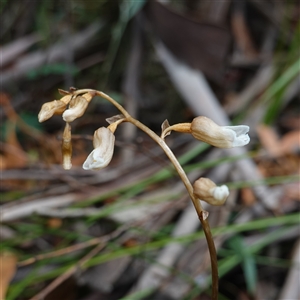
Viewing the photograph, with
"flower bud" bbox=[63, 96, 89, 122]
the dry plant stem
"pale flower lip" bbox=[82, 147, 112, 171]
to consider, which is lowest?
the dry plant stem

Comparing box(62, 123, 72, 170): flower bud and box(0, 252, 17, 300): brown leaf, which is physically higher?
box(62, 123, 72, 170): flower bud

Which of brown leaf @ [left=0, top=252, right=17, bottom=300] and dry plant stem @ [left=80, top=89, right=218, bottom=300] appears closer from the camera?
dry plant stem @ [left=80, top=89, right=218, bottom=300]

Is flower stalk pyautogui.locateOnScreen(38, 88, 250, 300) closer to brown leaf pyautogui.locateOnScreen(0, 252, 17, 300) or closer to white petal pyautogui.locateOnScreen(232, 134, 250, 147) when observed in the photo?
white petal pyautogui.locateOnScreen(232, 134, 250, 147)

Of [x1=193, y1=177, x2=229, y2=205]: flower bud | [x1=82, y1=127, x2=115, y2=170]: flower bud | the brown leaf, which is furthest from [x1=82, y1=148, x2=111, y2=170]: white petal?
the brown leaf

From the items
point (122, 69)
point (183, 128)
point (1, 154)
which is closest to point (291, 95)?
point (122, 69)

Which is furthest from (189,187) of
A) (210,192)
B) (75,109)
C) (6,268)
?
(6,268)

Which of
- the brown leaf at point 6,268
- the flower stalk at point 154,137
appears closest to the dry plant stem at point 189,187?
the flower stalk at point 154,137

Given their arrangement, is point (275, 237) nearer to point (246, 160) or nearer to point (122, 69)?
point (246, 160)
